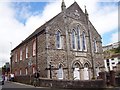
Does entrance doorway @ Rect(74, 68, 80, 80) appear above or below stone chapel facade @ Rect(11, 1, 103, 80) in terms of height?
below

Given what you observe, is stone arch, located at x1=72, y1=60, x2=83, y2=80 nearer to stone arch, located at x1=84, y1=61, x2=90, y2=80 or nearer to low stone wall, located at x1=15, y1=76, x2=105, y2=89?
stone arch, located at x1=84, y1=61, x2=90, y2=80

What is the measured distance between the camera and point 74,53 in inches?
1147

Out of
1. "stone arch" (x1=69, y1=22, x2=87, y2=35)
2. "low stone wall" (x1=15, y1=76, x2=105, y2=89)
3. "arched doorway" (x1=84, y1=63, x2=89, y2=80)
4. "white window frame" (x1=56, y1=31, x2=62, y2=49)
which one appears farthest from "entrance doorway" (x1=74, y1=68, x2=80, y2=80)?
"low stone wall" (x1=15, y1=76, x2=105, y2=89)

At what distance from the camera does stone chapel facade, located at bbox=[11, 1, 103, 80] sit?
26.6m

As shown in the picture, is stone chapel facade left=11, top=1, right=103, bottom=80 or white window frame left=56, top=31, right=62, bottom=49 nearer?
stone chapel facade left=11, top=1, right=103, bottom=80

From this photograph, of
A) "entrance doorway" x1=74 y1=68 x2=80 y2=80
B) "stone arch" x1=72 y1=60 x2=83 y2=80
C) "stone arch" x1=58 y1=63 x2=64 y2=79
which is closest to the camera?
"stone arch" x1=58 y1=63 x2=64 y2=79

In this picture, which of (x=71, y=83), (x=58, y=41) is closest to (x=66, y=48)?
(x=58, y=41)

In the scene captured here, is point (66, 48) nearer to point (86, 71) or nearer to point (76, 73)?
point (76, 73)

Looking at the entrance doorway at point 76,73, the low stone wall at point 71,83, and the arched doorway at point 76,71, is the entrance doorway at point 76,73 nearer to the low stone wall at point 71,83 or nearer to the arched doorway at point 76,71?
the arched doorway at point 76,71

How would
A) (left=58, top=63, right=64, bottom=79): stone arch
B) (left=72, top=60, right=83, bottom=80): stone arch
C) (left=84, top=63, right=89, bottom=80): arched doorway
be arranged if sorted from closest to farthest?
1. (left=58, top=63, right=64, bottom=79): stone arch
2. (left=72, top=60, right=83, bottom=80): stone arch
3. (left=84, top=63, right=89, bottom=80): arched doorway

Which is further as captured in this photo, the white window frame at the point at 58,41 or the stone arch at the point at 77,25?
the stone arch at the point at 77,25

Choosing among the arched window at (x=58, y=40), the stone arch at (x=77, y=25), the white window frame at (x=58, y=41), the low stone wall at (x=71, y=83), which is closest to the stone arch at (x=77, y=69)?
the white window frame at (x=58, y=41)

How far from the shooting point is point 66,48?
28375mm

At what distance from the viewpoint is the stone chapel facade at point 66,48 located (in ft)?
87.4
